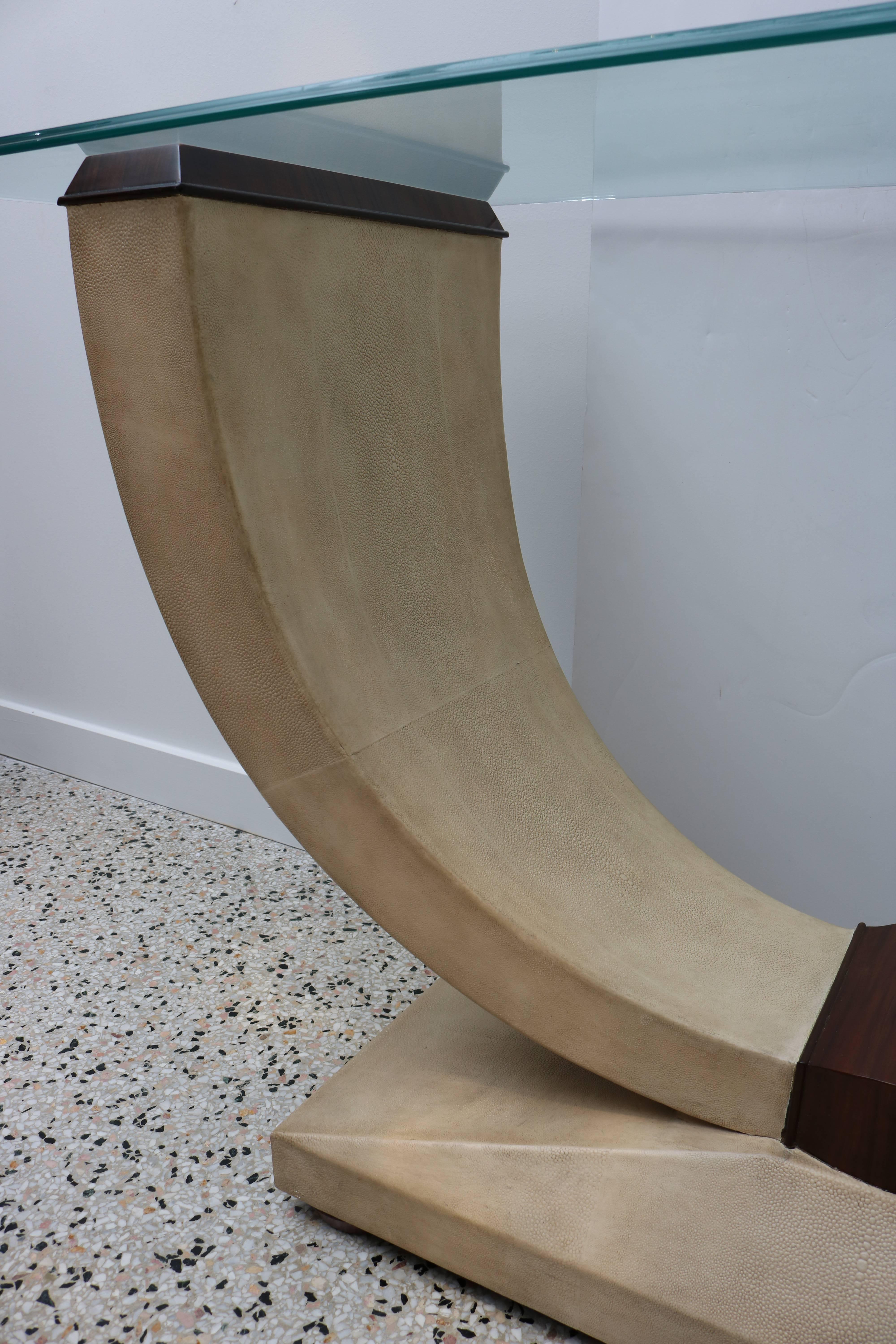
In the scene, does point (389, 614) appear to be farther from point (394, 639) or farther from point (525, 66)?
point (525, 66)

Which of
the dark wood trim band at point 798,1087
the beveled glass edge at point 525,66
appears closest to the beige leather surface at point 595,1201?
the dark wood trim band at point 798,1087

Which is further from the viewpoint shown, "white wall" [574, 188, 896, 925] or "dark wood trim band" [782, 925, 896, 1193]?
"white wall" [574, 188, 896, 925]

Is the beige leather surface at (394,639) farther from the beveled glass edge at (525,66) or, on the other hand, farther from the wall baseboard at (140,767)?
the wall baseboard at (140,767)

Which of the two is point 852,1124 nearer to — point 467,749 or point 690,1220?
point 690,1220

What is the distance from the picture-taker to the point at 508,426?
144cm

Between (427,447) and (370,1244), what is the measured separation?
2.57 ft

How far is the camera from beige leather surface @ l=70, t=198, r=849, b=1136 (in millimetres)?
731

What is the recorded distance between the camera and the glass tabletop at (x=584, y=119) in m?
0.54

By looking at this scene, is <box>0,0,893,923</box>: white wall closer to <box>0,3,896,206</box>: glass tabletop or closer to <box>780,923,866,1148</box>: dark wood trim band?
<box>0,3,896,206</box>: glass tabletop

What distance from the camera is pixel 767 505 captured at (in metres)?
1.26

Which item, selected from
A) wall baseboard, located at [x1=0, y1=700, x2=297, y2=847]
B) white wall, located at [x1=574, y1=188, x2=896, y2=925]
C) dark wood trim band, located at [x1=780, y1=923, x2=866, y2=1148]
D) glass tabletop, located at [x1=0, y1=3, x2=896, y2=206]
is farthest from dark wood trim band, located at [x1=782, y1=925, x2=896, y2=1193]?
wall baseboard, located at [x1=0, y1=700, x2=297, y2=847]

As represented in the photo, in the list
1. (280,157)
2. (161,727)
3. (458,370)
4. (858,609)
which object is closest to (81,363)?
(161,727)

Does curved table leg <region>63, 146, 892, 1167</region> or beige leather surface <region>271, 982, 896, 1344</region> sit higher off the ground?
curved table leg <region>63, 146, 892, 1167</region>

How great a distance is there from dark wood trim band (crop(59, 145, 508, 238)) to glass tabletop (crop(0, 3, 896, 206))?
0.04 ft
